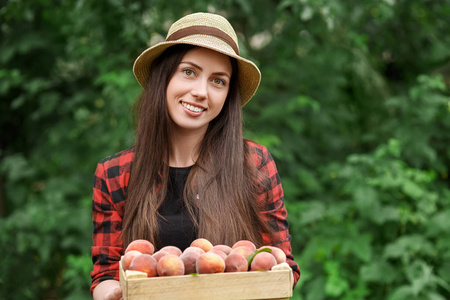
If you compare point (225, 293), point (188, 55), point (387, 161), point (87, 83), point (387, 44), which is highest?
point (387, 44)

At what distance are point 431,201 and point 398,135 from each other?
49 centimetres

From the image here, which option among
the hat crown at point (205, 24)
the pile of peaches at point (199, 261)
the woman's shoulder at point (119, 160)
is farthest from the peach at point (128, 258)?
the hat crown at point (205, 24)

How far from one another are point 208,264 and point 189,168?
2.08ft

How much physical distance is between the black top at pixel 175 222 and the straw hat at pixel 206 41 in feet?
1.39

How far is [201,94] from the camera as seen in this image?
181cm

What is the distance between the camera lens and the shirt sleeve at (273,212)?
1901 millimetres

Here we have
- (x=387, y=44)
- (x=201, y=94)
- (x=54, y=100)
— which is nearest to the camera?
(x=201, y=94)

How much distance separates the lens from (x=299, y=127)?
4.04 meters

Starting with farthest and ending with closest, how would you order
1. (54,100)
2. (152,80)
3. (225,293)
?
1. (54,100)
2. (152,80)
3. (225,293)

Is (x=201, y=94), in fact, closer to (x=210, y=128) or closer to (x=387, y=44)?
(x=210, y=128)

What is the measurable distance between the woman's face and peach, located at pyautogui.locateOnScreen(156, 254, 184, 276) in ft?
1.98

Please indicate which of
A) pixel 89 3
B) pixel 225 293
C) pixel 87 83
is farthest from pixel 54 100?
pixel 225 293

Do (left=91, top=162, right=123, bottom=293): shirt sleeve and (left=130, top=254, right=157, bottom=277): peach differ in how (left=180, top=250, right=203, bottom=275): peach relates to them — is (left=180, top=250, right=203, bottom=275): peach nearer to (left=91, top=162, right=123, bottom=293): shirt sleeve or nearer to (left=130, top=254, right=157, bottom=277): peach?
(left=130, top=254, right=157, bottom=277): peach

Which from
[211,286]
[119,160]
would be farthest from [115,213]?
[211,286]
